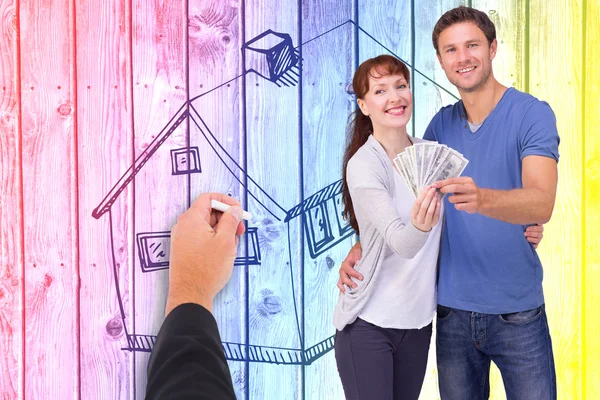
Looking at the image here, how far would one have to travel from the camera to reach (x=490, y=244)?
5.96ft

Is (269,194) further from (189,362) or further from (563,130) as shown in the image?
(189,362)

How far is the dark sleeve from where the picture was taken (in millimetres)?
656

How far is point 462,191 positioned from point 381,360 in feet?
1.67

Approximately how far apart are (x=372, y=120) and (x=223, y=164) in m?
0.81

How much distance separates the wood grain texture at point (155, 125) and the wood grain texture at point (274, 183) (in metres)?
0.27

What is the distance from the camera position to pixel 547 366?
5.97 ft

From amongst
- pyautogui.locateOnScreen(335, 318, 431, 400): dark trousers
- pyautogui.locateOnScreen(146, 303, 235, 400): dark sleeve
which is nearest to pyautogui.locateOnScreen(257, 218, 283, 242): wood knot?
pyautogui.locateOnScreen(335, 318, 431, 400): dark trousers

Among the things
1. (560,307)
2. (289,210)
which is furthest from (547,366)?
(289,210)

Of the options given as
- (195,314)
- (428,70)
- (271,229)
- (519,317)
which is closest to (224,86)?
(271,229)

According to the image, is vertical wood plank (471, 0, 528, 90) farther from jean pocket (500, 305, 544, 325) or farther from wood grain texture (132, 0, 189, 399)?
wood grain texture (132, 0, 189, 399)

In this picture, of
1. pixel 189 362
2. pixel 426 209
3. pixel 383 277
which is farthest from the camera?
pixel 383 277

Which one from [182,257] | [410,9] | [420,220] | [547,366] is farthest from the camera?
[410,9]

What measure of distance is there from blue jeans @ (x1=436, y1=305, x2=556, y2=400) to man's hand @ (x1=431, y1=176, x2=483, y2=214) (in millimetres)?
378

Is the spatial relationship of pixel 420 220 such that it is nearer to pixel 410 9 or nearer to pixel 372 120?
pixel 372 120
